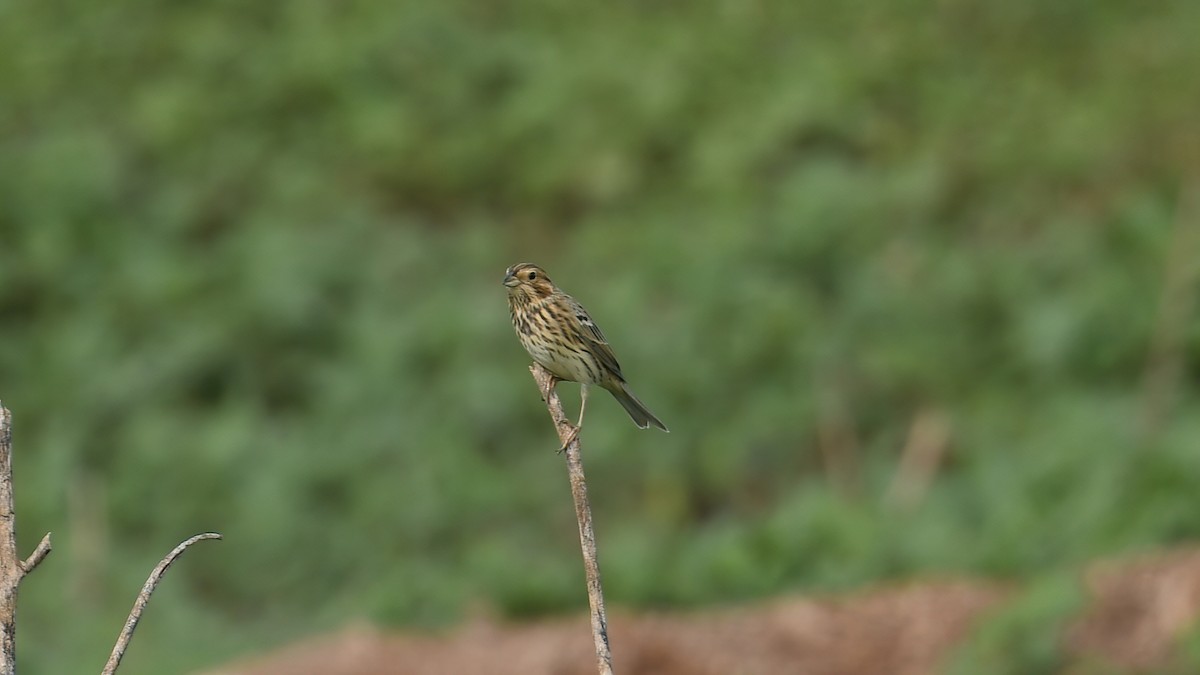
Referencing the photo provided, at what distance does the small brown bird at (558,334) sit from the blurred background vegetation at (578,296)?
163 inches

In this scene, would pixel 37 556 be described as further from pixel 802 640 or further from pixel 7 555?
pixel 802 640

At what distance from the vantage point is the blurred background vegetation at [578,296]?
10.9 meters

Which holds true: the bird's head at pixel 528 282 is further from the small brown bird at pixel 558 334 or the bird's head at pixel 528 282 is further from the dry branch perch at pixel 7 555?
the dry branch perch at pixel 7 555

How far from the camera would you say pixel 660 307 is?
13.8 m

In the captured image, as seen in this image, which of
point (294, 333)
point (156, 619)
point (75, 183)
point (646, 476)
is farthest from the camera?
point (75, 183)

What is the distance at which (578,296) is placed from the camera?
45.2ft

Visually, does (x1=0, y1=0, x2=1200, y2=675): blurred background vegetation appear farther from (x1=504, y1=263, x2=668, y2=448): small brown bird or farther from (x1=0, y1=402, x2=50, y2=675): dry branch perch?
(x1=0, y1=402, x2=50, y2=675): dry branch perch

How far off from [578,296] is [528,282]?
824cm

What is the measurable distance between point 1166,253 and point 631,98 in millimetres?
4513

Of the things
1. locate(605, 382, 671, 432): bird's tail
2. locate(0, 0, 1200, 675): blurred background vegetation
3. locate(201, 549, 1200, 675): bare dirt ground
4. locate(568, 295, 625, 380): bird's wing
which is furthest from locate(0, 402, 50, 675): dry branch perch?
locate(0, 0, 1200, 675): blurred background vegetation

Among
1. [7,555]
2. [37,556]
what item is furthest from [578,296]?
[7,555]

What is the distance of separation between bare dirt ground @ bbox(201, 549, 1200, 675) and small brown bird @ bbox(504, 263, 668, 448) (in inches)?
112

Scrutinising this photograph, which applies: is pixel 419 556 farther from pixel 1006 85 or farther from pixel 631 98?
pixel 1006 85

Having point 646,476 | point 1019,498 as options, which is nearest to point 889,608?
point 1019,498
